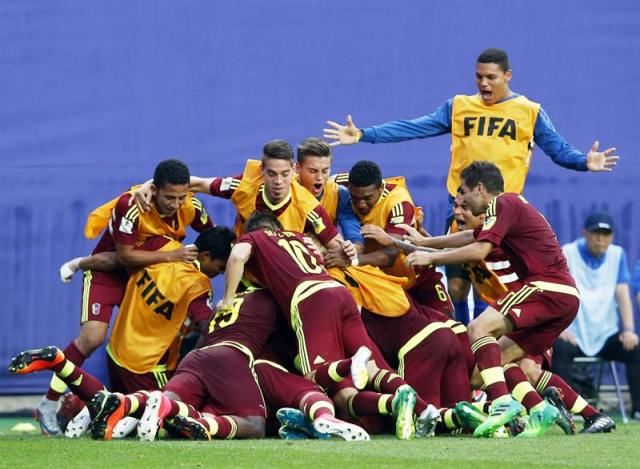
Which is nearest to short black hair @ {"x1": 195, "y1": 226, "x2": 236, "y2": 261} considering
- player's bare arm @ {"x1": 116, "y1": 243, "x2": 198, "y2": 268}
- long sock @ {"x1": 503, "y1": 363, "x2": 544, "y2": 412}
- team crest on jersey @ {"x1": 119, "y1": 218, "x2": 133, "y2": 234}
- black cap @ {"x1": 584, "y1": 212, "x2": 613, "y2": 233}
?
player's bare arm @ {"x1": 116, "y1": 243, "x2": 198, "y2": 268}

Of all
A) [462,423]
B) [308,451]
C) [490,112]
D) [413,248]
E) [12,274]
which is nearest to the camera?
[308,451]

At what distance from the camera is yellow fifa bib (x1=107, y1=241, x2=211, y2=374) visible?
364 inches

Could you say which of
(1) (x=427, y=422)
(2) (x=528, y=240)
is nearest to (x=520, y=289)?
(2) (x=528, y=240)

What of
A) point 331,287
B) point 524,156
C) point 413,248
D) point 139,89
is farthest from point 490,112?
point 139,89

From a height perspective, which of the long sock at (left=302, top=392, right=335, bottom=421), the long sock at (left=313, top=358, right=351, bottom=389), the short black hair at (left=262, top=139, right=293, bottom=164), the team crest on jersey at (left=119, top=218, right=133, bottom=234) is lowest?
the long sock at (left=302, top=392, right=335, bottom=421)

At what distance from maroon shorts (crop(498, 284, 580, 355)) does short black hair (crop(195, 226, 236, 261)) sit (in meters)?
1.95

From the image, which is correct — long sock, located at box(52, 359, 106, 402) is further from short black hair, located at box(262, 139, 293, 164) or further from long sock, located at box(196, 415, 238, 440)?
short black hair, located at box(262, 139, 293, 164)

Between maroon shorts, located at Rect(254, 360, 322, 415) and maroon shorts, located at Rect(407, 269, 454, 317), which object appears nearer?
maroon shorts, located at Rect(254, 360, 322, 415)

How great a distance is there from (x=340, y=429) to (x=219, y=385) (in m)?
0.82

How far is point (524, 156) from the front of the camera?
9477 mm

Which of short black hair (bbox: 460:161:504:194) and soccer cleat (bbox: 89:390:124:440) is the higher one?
short black hair (bbox: 460:161:504:194)

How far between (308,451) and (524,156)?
12.0ft

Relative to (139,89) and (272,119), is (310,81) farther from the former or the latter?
(139,89)

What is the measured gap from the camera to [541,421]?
7730 millimetres
